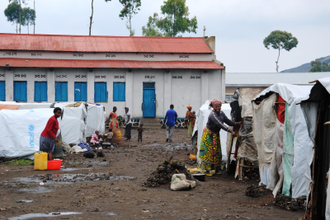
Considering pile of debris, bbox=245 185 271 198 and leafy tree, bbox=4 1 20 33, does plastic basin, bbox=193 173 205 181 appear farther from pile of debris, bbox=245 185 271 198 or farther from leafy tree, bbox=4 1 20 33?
leafy tree, bbox=4 1 20 33

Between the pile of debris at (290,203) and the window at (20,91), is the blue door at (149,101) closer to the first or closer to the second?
the window at (20,91)

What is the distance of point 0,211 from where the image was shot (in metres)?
6.48

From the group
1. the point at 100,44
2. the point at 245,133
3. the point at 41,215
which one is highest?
the point at 100,44

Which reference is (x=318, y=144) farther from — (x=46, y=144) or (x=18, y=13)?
(x=18, y=13)

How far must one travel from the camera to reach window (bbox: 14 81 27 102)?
2880 cm

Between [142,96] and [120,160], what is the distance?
1637 centimetres

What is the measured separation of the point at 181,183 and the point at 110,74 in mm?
21795

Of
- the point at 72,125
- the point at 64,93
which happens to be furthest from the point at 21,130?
the point at 64,93

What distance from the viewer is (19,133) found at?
13.4 meters

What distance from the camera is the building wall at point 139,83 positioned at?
94.7ft

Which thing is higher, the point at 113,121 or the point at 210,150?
the point at 113,121

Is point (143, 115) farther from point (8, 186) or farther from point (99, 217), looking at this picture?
point (99, 217)

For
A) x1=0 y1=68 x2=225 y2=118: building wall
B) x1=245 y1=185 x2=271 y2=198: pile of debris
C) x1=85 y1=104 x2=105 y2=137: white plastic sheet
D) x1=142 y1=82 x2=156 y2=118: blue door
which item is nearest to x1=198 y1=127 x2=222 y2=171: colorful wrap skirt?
x1=245 y1=185 x2=271 y2=198: pile of debris

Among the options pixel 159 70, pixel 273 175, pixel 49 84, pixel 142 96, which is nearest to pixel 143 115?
pixel 142 96
